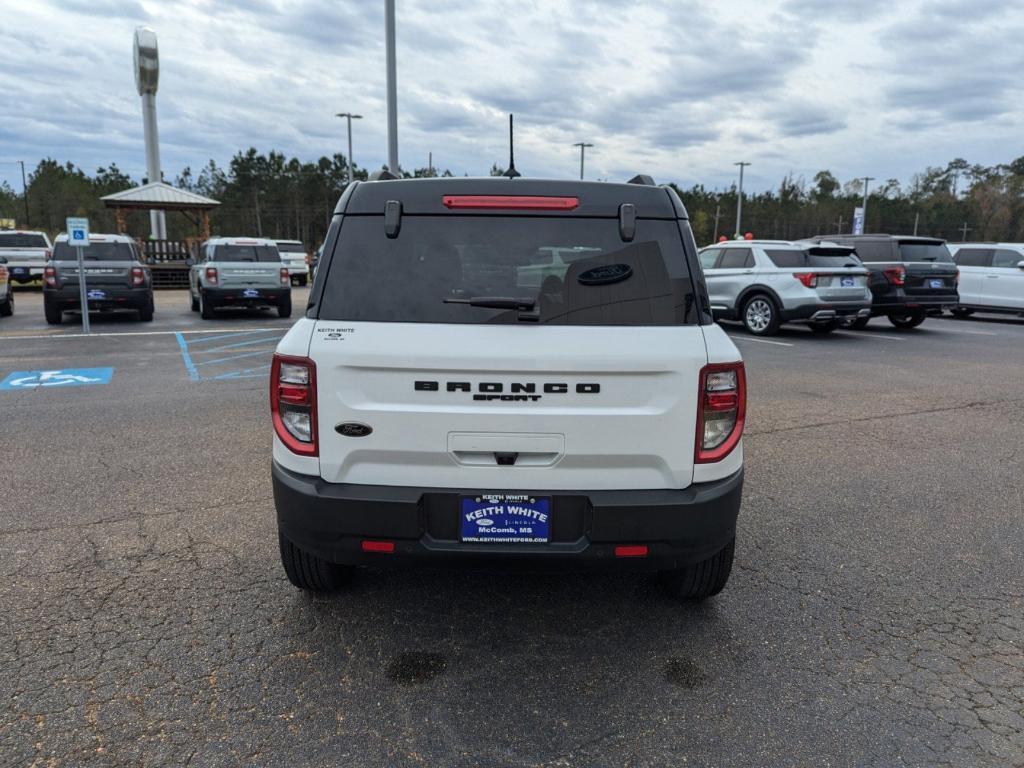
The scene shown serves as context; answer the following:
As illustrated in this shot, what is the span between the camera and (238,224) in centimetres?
6681

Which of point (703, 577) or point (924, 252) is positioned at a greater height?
point (924, 252)

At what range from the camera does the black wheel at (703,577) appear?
10.4 ft

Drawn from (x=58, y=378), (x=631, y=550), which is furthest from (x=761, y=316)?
(x=631, y=550)

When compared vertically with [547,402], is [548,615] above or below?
below

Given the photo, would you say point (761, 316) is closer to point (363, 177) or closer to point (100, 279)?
point (100, 279)

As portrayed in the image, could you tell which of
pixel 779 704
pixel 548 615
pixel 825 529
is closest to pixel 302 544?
pixel 548 615

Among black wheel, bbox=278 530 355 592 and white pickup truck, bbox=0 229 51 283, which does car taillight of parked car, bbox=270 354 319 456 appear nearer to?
black wheel, bbox=278 530 355 592

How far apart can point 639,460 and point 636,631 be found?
0.92m

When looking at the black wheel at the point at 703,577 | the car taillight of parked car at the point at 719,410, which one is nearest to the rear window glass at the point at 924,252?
the black wheel at the point at 703,577

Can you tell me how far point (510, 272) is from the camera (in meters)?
2.85

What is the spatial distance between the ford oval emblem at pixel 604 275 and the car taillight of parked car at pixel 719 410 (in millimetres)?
472

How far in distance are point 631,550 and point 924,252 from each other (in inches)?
602

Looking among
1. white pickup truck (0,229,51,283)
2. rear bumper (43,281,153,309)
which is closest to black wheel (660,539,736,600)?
rear bumper (43,281,153,309)

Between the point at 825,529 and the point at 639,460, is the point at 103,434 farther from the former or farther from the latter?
the point at 825,529
